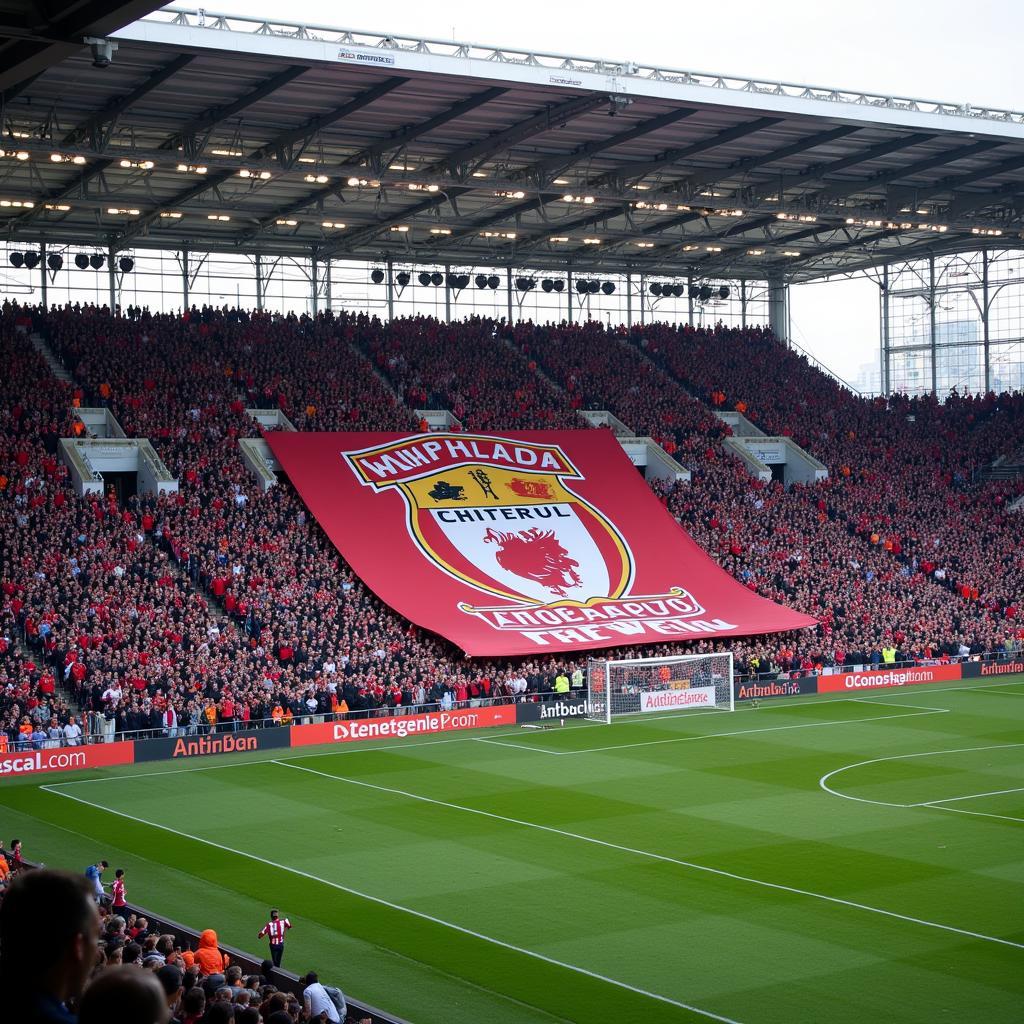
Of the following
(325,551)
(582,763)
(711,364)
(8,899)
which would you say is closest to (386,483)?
(325,551)

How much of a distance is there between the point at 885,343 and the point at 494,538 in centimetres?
3297

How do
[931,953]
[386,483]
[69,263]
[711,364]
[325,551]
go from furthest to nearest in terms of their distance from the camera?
1. [711,364]
2. [69,263]
3. [386,483]
4. [325,551]
5. [931,953]

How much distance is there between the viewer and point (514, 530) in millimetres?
51156

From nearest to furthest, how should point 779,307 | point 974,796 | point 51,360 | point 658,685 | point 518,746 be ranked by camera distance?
point 974,796
point 518,746
point 658,685
point 51,360
point 779,307

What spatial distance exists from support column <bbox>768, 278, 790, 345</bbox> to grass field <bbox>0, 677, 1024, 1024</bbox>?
133 ft

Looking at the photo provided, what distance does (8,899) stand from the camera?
3791mm

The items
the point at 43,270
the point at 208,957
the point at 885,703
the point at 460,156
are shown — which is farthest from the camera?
the point at 43,270

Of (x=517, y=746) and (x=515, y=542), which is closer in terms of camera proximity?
(x=517, y=746)

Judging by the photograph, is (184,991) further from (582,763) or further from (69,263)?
(69,263)

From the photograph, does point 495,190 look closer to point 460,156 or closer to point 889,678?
point 460,156

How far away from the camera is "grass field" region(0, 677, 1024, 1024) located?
18.2 m

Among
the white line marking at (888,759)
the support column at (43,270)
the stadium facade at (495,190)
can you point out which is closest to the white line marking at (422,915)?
the white line marking at (888,759)

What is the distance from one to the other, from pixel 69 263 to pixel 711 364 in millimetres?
29500

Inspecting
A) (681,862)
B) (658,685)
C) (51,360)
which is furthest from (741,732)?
(51,360)
